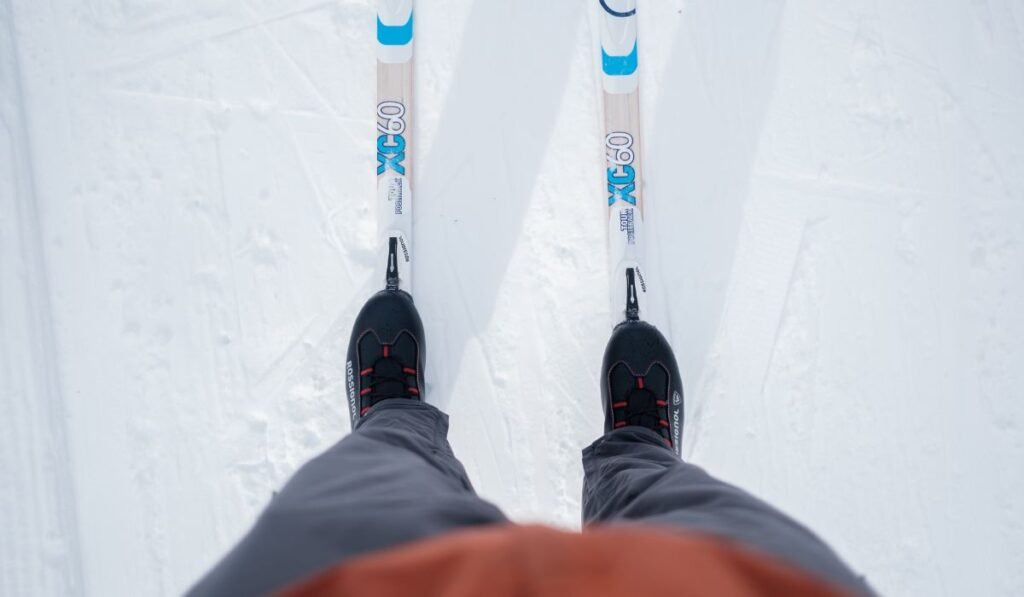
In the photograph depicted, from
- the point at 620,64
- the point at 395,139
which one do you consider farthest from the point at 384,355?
the point at 620,64

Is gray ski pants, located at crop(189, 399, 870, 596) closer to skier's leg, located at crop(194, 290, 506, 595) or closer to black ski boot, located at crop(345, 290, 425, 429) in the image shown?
skier's leg, located at crop(194, 290, 506, 595)

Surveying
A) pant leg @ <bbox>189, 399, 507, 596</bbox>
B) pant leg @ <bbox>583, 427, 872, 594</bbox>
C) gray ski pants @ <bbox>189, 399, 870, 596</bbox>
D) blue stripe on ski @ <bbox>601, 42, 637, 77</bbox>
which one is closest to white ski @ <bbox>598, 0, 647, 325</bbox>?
blue stripe on ski @ <bbox>601, 42, 637, 77</bbox>

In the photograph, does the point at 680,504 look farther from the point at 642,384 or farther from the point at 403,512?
the point at 642,384

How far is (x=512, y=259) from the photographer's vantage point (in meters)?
1.41

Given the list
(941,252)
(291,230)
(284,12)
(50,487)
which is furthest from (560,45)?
(50,487)

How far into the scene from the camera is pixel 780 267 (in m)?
1.41

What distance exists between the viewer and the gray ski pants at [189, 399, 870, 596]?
0.60 m

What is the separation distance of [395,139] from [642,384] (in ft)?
2.56

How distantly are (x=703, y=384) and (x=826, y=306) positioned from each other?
1.09ft

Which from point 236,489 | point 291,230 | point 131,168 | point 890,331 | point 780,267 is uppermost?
point 131,168

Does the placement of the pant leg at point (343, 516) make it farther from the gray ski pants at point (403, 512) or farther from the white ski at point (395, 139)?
the white ski at point (395, 139)

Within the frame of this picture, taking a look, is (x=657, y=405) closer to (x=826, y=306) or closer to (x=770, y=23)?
(x=826, y=306)

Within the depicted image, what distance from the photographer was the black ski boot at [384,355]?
1.32 meters

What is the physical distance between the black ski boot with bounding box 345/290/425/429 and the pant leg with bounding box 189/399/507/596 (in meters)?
0.38
